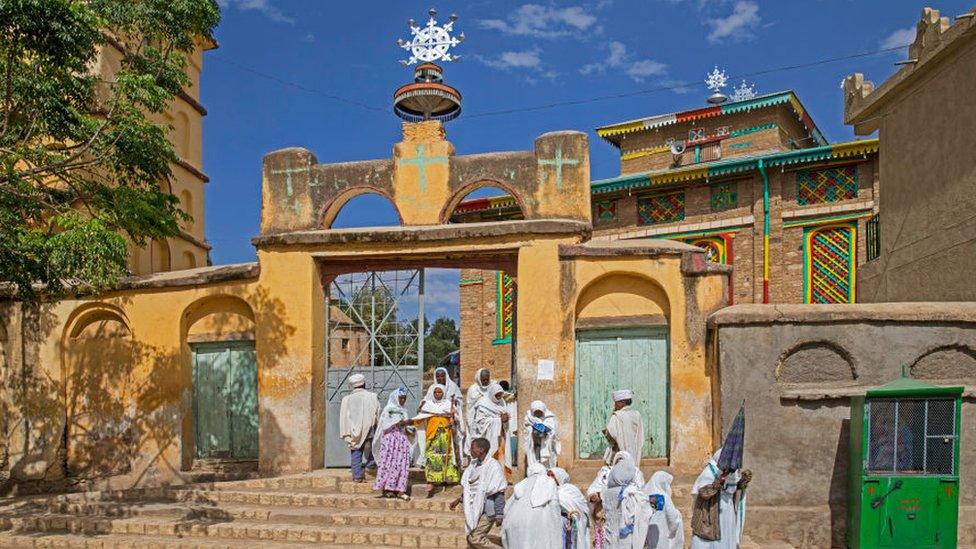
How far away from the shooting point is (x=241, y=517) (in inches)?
401

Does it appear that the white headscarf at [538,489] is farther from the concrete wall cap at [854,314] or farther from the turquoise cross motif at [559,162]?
the turquoise cross motif at [559,162]

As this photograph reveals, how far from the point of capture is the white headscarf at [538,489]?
6574 millimetres

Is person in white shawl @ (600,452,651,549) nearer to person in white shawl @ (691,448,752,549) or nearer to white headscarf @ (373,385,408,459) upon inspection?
person in white shawl @ (691,448,752,549)

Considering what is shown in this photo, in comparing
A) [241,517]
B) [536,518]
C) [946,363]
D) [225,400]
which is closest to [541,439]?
[536,518]

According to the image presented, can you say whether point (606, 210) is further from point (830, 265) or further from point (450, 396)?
point (450, 396)

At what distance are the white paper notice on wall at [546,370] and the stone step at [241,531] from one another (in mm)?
2733

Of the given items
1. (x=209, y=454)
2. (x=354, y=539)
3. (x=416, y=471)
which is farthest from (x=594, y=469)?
(x=209, y=454)

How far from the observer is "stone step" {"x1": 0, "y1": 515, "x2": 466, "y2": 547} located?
30.1 feet

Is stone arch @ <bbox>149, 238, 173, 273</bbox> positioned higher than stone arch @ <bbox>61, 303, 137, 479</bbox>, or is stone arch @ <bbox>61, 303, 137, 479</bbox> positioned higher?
stone arch @ <bbox>149, 238, 173, 273</bbox>

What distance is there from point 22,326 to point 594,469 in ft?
28.5

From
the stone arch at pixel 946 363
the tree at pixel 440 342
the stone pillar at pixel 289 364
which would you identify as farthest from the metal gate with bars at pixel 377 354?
the tree at pixel 440 342

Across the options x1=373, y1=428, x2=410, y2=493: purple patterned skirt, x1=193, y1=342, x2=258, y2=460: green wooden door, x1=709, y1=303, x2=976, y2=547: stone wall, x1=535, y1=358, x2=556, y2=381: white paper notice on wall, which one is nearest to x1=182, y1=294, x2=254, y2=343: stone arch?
x1=193, y1=342, x2=258, y2=460: green wooden door

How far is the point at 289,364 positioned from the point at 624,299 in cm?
471

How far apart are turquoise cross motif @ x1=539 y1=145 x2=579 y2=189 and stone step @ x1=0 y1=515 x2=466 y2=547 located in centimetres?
488
